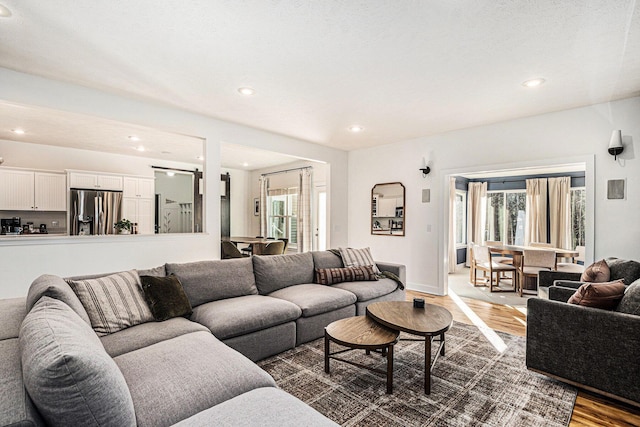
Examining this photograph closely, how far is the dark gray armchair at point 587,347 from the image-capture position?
203 cm

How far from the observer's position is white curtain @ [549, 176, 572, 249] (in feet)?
23.0

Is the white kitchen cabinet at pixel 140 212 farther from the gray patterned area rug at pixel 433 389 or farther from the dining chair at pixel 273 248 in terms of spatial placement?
the gray patterned area rug at pixel 433 389

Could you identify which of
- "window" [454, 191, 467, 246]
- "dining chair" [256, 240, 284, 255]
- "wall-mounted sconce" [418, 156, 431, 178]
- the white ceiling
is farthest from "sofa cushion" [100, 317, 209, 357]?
"window" [454, 191, 467, 246]

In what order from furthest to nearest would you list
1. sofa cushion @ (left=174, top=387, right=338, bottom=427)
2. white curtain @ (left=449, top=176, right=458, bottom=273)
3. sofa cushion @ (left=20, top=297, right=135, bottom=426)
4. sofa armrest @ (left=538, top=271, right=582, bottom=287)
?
1. white curtain @ (left=449, top=176, right=458, bottom=273)
2. sofa armrest @ (left=538, top=271, right=582, bottom=287)
3. sofa cushion @ (left=174, top=387, right=338, bottom=427)
4. sofa cushion @ (left=20, top=297, right=135, bottom=426)

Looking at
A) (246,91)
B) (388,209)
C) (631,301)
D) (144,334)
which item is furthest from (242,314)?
(388,209)

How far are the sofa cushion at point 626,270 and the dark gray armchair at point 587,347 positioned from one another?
3.66ft

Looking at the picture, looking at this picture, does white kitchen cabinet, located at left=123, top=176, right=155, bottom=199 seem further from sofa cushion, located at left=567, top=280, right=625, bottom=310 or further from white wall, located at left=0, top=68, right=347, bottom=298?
sofa cushion, located at left=567, top=280, right=625, bottom=310

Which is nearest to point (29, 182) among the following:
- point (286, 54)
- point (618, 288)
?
point (286, 54)

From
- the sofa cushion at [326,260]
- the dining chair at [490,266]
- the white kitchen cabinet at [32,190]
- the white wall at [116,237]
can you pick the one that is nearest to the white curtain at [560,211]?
the dining chair at [490,266]

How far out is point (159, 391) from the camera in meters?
1.40

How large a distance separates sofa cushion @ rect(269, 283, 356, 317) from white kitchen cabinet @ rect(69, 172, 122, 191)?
4.88 m

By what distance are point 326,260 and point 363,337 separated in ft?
5.86

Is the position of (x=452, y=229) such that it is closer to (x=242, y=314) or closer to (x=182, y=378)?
(x=242, y=314)

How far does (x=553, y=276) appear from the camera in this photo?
357cm
